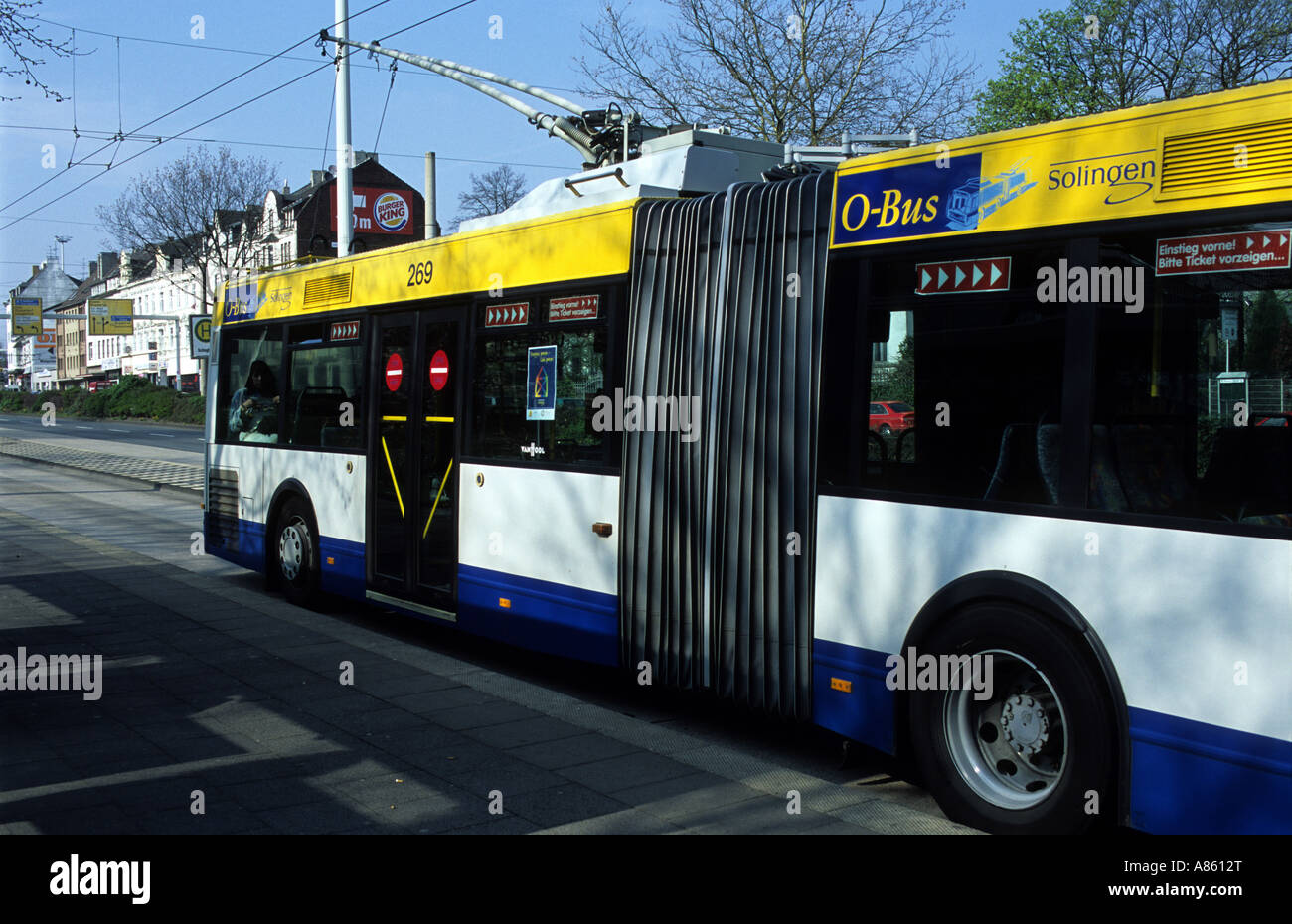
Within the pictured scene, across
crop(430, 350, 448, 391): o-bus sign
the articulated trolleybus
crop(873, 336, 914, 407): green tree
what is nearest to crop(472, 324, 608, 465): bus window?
the articulated trolleybus

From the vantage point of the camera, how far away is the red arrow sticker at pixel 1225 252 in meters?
4.07

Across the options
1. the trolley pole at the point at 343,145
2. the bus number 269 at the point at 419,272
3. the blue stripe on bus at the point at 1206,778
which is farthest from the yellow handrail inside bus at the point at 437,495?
the trolley pole at the point at 343,145

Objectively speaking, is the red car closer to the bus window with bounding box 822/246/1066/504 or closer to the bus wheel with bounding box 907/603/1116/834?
the bus window with bounding box 822/246/1066/504

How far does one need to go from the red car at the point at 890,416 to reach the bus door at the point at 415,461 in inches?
149

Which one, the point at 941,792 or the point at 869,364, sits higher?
the point at 869,364

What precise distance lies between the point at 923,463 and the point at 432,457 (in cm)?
447

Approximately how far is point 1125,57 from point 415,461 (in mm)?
27705

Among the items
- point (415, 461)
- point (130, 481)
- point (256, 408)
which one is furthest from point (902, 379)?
point (130, 481)

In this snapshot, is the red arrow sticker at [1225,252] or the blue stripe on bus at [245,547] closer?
the red arrow sticker at [1225,252]

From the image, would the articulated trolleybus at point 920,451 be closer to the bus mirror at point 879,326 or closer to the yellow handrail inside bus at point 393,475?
the bus mirror at point 879,326

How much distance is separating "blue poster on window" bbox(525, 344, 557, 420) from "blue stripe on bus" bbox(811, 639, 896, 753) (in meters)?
2.65
